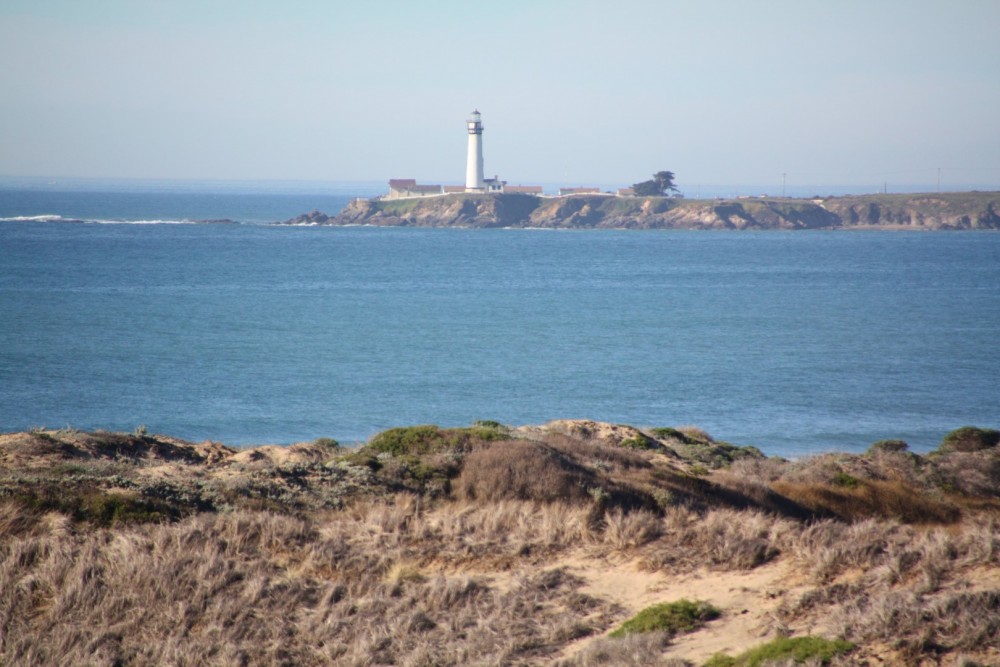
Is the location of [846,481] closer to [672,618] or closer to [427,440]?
[427,440]

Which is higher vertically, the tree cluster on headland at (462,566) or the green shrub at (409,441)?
the green shrub at (409,441)

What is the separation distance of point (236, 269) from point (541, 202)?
76.7 metres

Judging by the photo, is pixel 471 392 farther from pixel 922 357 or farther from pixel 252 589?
pixel 252 589

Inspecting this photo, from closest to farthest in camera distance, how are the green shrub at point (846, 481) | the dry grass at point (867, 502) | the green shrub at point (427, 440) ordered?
1. the dry grass at point (867, 502)
2. the green shrub at point (427, 440)
3. the green shrub at point (846, 481)

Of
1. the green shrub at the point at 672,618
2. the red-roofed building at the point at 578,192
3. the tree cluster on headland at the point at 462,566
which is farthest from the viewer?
the red-roofed building at the point at 578,192

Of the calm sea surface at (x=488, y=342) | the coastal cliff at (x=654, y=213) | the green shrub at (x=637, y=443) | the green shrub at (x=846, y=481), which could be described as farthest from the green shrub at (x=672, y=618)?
the coastal cliff at (x=654, y=213)

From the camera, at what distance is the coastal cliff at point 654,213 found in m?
144

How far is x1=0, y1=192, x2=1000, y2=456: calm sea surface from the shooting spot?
110 feet

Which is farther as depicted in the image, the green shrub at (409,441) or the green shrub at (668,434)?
Answer: the green shrub at (668,434)

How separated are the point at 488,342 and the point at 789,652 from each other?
4187cm

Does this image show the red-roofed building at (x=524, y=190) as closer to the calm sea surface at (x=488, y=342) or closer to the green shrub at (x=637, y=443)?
the calm sea surface at (x=488, y=342)

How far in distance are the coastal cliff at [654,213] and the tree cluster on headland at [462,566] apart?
12886 centimetres

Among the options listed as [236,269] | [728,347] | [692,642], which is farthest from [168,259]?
[692,642]

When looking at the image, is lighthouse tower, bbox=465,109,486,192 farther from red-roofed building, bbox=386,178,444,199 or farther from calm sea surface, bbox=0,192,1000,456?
calm sea surface, bbox=0,192,1000,456
